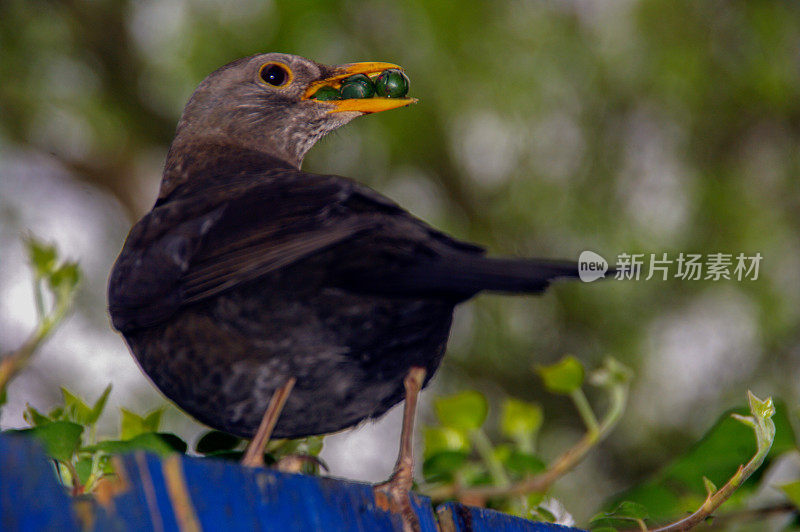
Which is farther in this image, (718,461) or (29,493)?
(718,461)

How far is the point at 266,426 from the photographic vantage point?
1695mm

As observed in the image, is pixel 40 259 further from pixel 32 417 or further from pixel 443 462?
pixel 443 462

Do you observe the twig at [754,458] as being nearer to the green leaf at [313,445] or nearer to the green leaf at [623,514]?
the green leaf at [623,514]

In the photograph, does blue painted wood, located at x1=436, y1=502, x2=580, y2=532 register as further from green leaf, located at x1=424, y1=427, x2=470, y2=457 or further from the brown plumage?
green leaf, located at x1=424, y1=427, x2=470, y2=457

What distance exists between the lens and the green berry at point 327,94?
2.71m

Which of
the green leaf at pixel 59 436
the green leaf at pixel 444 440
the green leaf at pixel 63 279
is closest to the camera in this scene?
the green leaf at pixel 59 436

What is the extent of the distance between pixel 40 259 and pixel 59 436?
0.54 meters

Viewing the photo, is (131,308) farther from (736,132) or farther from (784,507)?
(736,132)

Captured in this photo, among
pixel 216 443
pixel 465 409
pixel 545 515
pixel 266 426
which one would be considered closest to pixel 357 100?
pixel 465 409

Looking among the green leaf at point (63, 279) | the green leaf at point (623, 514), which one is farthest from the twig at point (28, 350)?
the green leaf at point (623, 514)

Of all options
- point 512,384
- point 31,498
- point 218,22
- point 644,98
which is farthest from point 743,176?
point 31,498

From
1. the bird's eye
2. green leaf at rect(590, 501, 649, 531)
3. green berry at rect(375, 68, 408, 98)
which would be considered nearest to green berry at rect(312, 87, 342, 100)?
the bird's eye

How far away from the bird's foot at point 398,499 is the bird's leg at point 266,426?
239 millimetres

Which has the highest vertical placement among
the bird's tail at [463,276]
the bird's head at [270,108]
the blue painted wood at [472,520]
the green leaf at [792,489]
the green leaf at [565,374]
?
the bird's head at [270,108]
